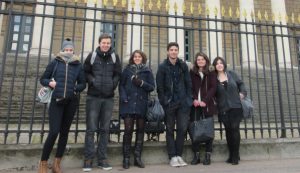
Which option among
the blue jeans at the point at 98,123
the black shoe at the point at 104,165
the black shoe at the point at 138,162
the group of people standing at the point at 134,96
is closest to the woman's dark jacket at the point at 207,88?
the group of people standing at the point at 134,96

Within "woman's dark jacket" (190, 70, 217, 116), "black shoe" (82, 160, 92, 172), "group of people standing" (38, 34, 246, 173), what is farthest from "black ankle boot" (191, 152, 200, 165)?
"black shoe" (82, 160, 92, 172)

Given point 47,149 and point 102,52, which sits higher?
point 102,52

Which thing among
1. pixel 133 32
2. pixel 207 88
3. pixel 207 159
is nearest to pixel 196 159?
pixel 207 159

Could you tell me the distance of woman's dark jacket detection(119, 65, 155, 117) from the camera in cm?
498

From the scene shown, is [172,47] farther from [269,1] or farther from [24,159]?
[269,1]

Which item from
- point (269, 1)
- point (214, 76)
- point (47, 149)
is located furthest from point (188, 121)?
point (269, 1)

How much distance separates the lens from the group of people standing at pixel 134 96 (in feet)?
14.9

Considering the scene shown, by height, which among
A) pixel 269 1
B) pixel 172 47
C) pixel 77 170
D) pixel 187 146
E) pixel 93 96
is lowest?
pixel 77 170

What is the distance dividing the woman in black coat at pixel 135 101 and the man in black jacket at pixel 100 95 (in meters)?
0.20

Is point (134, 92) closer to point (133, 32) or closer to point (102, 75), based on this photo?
point (102, 75)

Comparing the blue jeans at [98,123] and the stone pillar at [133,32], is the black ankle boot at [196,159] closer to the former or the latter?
the blue jeans at [98,123]

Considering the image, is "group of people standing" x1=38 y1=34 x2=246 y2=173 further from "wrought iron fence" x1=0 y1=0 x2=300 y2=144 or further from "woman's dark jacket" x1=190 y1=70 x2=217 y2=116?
"wrought iron fence" x1=0 y1=0 x2=300 y2=144

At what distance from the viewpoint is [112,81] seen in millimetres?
4973

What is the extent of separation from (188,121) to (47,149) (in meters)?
2.35
